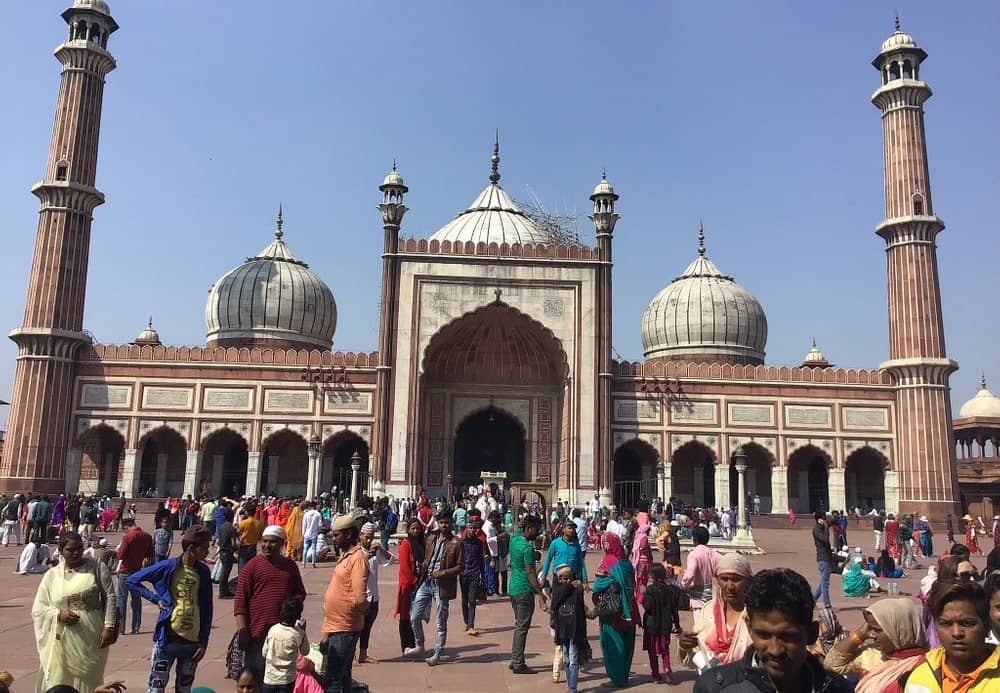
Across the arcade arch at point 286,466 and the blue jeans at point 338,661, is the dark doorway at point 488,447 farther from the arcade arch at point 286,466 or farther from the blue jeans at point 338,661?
the blue jeans at point 338,661

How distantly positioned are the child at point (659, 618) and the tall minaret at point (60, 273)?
2253 cm

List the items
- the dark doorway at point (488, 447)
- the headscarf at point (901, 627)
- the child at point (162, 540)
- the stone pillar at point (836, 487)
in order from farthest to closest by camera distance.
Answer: the dark doorway at point (488, 447) < the stone pillar at point (836, 487) < the child at point (162, 540) < the headscarf at point (901, 627)

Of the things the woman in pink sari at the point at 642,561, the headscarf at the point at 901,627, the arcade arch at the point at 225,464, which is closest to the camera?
the headscarf at the point at 901,627

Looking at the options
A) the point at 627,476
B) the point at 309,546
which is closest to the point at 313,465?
the point at 627,476

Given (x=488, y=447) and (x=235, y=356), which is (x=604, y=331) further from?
(x=235, y=356)

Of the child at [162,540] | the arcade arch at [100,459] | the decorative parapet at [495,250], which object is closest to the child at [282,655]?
the child at [162,540]

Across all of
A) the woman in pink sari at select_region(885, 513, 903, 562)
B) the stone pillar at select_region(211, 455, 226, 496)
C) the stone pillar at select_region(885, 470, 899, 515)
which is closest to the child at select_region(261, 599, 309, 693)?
the woman in pink sari at select_region(885, 513, 903, 562)

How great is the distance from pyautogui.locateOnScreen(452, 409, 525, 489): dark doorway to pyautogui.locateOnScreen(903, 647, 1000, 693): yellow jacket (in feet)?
80.1

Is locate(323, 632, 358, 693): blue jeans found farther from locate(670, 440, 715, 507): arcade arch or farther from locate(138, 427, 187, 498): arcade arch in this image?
locate(670, 440, 715, 507): arcade arch

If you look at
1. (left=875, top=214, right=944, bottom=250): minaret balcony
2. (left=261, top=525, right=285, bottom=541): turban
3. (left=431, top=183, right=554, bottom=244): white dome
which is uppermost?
(left=431, top=183, right=554, bottom=244): white dome

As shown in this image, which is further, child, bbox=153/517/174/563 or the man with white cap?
child, bbox=153/517/174/563

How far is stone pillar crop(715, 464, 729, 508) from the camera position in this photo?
986 inches

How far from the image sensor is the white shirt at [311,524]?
40.3 feet

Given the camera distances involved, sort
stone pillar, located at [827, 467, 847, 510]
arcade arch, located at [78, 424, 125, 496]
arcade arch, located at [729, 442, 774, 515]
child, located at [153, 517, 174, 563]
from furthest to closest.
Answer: arcade arch, located at [729, 442, 774, 515]
arcade arch, located at [78, 424, 125, 496]
stone pillar, located at [827, 467, 847, 510]
child, located at [153, 517, 174, 563]
